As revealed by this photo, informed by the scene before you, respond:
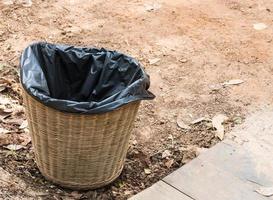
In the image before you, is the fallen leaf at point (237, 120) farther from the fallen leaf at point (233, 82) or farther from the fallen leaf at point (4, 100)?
the fallen leaf at point (4, 100)

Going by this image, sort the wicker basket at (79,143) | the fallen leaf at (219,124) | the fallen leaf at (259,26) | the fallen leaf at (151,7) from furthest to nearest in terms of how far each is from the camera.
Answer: the fallen leaf at (151,7) < the fallen leaf at (259,26) < the fallen leaf at (219,124) < the wicker basket at (79,143)

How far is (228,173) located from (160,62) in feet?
4.91

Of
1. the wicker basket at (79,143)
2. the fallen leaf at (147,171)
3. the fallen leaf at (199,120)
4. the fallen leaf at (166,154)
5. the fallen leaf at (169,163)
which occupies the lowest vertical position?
the fallen leaf at (147,171)

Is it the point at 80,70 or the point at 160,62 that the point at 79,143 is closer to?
the point at 80,70

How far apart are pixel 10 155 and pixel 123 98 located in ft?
3.07

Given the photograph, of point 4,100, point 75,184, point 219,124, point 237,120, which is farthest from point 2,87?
point 237,120

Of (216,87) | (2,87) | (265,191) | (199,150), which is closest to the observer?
(265,191)

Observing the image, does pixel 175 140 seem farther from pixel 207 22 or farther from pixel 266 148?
pixel 207 22

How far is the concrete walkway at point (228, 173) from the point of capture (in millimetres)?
3150

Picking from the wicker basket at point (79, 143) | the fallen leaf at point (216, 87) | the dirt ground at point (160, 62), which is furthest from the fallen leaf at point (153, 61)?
the wicker basket at point (79, 143)

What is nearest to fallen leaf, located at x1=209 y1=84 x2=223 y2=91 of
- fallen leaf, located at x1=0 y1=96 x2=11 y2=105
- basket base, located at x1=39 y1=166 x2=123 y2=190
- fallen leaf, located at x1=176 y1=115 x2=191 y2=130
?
fallen leaf, located at x1=176 y1=115 x2=191 y2=130

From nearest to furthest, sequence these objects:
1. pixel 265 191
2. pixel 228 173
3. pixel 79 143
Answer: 1. pixel 79 143
2. pixel 265 191
3. pixel 228 173

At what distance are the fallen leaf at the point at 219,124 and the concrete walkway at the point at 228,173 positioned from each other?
0.05 metres

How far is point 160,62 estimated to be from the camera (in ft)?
15.0
